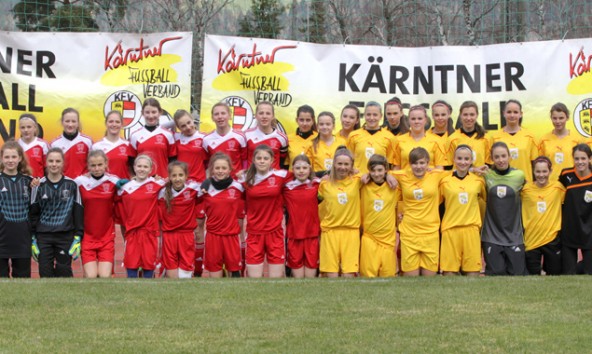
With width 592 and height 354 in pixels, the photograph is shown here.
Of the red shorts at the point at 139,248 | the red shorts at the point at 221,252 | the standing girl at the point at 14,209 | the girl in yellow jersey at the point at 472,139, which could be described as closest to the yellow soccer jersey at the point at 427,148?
the girl in yellow jersey at the point at 472,139

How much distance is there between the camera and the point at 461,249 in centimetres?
871

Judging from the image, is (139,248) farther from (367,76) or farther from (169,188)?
(367,76)

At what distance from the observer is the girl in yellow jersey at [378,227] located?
8.69 metres

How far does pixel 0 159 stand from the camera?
343 inches

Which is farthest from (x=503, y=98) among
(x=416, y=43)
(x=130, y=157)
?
(x=130, y=157)

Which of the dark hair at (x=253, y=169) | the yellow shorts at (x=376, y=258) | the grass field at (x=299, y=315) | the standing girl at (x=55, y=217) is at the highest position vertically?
the dark hair at (x=253, y=169)

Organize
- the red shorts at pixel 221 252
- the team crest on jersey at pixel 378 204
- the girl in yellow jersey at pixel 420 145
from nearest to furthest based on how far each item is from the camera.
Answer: the team crest on jersey at pixel 378 204
the red shorts at pixel 221 252
the girl in yellow jersey at pixel 420 145

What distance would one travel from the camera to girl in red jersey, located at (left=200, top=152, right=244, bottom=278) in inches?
348

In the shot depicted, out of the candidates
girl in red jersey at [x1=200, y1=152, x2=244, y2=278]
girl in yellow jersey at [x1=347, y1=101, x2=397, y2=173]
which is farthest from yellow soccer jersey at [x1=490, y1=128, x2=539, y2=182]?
girl in red jersey at [x1=200, y1=152, x2=244, y2=278]

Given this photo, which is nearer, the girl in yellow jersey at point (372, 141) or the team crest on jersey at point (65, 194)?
the team crest on jersey at point (65, 194)

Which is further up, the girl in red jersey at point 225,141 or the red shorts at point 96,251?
the girl in red jersey at point 225,141

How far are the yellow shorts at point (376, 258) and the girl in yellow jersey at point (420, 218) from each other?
0.13 metres

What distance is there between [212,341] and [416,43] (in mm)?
7433

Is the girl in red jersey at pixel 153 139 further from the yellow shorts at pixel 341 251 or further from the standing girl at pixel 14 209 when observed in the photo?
the yellow shorts at pixel 341 251
